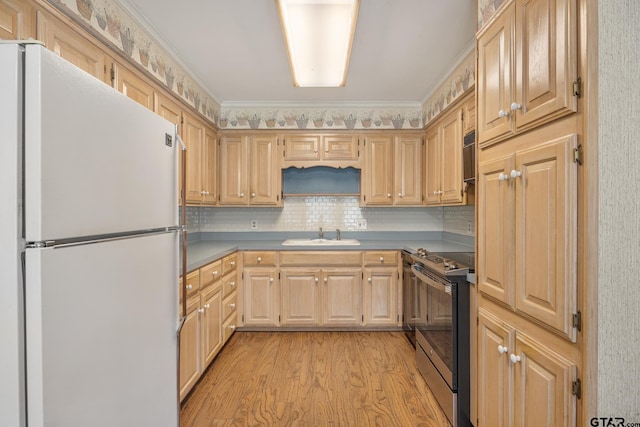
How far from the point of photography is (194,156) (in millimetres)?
2891

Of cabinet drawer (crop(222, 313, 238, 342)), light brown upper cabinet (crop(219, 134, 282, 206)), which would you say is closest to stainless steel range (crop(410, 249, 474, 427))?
cabinet drawer (crop(222, 313, 238, 342))

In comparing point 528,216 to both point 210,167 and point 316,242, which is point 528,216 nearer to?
point 316,242

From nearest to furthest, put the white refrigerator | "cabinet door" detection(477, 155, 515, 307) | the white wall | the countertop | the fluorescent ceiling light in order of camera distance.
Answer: the white refrigerator → the white wall → "cabinet door" detection(477, 155, 515, 307) → the fluorescent ceiling light → the countertop

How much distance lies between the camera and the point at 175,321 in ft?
4.69

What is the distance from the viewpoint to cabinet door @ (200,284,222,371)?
2360mm

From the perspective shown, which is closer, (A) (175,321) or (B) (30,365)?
(B) (30,365)

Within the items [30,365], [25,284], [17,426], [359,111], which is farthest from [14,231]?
[359,111]

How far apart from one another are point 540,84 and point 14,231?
1.59m

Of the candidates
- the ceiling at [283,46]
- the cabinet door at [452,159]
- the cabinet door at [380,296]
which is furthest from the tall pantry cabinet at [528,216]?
the cabinet door at [380,296]

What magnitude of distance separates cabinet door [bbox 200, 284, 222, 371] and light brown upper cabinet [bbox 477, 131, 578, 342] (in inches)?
72.5

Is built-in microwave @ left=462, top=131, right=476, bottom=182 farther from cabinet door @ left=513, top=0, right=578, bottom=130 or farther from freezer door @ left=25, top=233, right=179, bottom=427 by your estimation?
freezer door @ left=25, top=233, right=179, bottom=427

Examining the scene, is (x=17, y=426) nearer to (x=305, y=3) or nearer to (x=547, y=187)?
(x=547, y=187)

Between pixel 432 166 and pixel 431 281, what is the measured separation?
1496 millimetres

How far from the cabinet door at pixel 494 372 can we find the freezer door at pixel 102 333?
141cm
